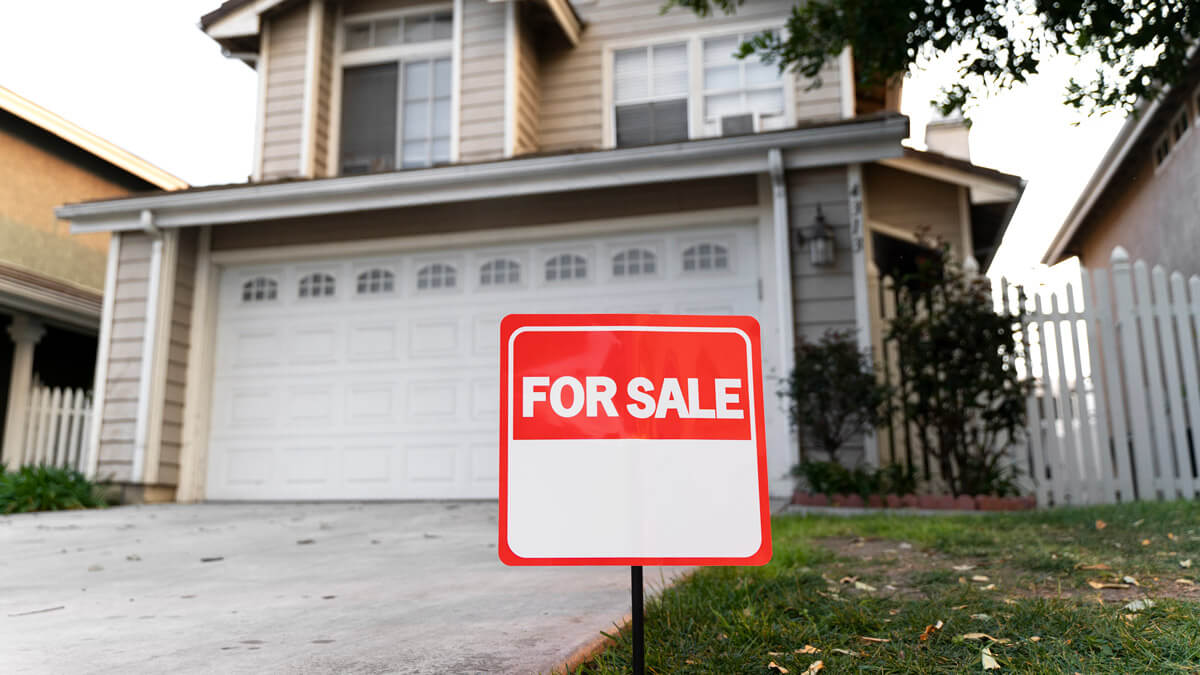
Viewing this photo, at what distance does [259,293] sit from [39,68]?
6526mm

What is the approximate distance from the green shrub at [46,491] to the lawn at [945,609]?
6664 millimetres

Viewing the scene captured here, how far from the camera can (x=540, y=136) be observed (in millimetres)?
10055

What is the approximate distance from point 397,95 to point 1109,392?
7820 millimetres

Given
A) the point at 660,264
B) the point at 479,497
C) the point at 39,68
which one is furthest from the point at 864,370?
the point at 39,68

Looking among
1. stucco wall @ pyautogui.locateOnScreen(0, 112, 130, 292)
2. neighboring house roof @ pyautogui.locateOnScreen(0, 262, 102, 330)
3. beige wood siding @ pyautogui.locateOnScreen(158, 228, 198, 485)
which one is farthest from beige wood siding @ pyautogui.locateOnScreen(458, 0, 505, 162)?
stucco wall @ pyautogui.locateOnScreen(0, 112, 130, 292)

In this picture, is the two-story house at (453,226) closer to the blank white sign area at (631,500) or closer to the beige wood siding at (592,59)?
the beige wood siding at (592,59)

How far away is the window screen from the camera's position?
9.96 meters

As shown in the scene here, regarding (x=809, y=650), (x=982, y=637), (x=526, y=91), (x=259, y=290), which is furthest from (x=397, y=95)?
(x=982, y=637)

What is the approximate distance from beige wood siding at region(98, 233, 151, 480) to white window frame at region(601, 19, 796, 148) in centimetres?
511

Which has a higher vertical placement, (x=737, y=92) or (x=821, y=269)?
(x=737, y=92)

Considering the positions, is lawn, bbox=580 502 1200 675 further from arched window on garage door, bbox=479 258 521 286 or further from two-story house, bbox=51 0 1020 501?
arched window on garage door, bbox=479 258 521 286

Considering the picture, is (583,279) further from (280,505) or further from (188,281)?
(188,281)

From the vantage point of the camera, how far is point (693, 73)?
959 cm

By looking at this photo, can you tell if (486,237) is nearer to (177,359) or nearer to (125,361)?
(177,359)
